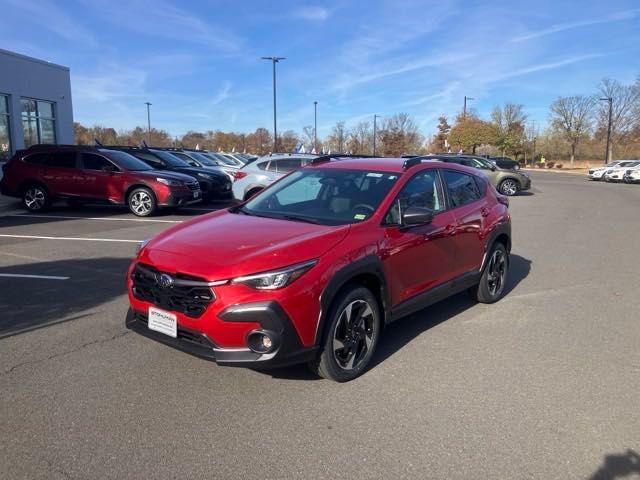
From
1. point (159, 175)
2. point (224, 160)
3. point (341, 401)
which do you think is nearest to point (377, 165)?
point (341, 401)

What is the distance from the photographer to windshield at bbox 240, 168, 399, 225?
14.1ft

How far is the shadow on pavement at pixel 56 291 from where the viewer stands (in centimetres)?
499

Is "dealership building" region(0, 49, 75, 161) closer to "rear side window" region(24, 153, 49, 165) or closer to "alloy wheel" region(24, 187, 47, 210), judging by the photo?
"rear side window" region(24, 153, 49, 165)

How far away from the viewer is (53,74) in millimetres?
23094

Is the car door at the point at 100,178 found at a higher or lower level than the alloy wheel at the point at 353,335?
higher

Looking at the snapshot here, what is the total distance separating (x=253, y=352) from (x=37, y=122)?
23.3 metres

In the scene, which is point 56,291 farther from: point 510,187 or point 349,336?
point 510,187

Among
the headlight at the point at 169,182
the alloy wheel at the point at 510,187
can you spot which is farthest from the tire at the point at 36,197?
the alloy wheel at the point at 510,187

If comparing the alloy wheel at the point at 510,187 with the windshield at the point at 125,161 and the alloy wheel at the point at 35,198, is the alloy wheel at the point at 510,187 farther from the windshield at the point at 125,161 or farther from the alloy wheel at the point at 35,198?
the alloy wheel at the point at 35,198

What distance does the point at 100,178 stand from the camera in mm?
12922

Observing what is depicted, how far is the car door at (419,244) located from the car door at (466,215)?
0.14 meters

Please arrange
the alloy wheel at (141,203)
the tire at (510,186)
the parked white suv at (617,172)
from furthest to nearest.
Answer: the parked white suv at (617,172) < the tire at (510,186) < the alloy wheel at (141,203)

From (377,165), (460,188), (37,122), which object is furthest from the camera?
(37,122)

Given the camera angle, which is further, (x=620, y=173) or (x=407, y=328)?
(x=620, y=173)
